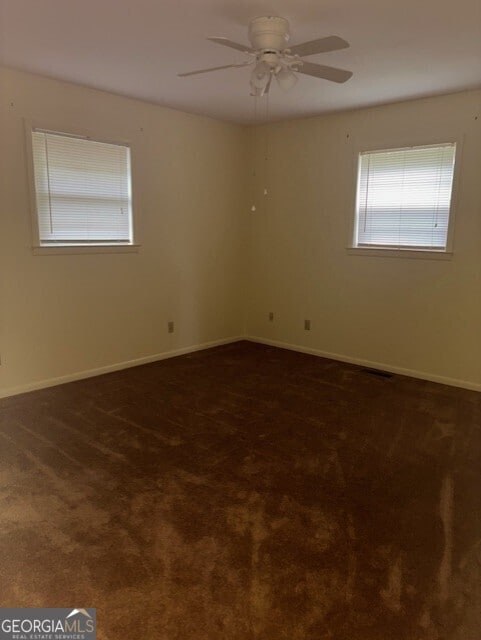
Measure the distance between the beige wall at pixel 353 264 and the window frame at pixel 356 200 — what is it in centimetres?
3

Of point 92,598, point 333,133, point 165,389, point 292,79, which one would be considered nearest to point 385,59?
point 292,79

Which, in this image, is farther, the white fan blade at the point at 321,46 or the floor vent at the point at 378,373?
the floor vent at the point at 378,373

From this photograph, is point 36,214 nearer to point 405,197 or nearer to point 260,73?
point 260,73

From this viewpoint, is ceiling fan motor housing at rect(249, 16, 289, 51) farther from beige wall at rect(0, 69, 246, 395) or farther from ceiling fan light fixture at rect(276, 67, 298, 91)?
beige wall at rect(0, 69, 246, 395)

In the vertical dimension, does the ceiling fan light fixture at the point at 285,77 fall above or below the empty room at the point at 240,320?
above

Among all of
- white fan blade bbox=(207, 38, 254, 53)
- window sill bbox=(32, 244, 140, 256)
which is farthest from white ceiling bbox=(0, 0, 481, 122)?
window sill bbox=(32, 244, 140, 256)

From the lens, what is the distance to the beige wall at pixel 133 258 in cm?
381

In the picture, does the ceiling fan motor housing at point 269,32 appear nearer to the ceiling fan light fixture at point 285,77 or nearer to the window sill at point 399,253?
the ceiling fan light fixture at point 285,77

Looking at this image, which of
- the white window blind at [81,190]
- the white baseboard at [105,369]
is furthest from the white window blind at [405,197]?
the white window blind at [81,190]

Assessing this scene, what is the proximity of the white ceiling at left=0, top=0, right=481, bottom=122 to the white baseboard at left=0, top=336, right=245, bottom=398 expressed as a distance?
250cm

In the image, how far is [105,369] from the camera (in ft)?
15.1

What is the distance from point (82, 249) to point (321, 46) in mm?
2718

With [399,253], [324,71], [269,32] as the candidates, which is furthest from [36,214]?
[399,253]

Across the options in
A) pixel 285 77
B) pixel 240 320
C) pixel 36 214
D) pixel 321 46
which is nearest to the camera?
pixel 321 46
